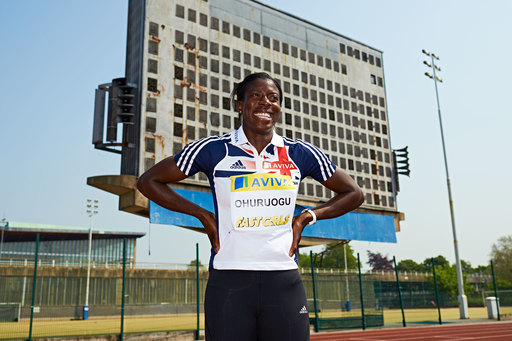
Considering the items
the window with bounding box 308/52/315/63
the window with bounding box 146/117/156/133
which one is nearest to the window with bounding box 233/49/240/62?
the window with bounding box 308/52/315/63

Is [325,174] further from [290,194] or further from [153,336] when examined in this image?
[153,336]

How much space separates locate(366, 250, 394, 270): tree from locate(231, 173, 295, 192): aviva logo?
101 m

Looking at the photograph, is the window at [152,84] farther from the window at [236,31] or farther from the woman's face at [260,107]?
the woman's face at [260,107]

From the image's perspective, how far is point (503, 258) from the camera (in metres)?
73.4

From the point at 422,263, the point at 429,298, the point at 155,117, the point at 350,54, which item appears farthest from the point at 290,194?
the point at 422,263

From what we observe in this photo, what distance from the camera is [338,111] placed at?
3375 cm

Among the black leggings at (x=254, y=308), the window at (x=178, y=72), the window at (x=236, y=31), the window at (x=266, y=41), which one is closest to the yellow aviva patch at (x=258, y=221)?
the black leggings at (x=254, y=308)

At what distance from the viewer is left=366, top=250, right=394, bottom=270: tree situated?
323 ft

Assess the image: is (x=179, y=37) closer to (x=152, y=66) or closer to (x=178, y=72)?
(x=178, y=72)

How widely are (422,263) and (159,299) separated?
4164 inches

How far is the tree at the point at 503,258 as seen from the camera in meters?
71.2

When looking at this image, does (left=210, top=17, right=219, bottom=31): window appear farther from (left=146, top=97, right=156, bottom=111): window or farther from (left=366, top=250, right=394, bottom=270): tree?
(left=366, top=250, right=394, bottom=270): tree

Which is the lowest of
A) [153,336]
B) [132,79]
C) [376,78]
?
[153,336]

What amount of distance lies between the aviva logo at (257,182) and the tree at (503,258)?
256ft
